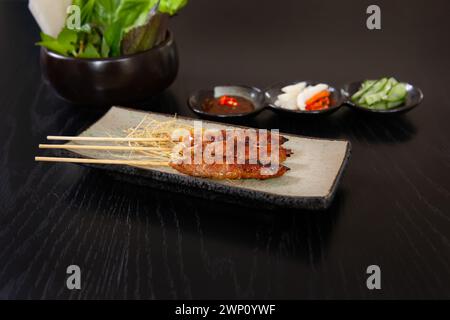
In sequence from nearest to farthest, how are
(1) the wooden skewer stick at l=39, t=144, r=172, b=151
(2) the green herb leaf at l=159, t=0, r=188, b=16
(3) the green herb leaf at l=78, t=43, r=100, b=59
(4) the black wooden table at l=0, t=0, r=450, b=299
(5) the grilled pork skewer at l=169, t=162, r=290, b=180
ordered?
1. (4) the black wooden table at l=0, t=0, r=450, b=299
2. (5) the grilled pork skewer at l=169, t=162, r=290, b=180
3. (1) the wooden skewer stick at l=39, t=144, r=172, b=151
4. (3) the green herb leaf at l=78, t=43, r=100, b=59
5. (2) the green herb leaf at l=159, t=0, r=188, b=16

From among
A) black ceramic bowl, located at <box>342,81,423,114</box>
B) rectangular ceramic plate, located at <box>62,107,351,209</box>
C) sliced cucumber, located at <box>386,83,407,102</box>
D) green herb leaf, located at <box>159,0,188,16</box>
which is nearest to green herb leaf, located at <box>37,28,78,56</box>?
green herb leaf, located at <box>159,0,188,16</box>

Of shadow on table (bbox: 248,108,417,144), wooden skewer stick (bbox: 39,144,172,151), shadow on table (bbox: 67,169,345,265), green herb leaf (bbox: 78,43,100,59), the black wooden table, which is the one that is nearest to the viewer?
the black wooden table

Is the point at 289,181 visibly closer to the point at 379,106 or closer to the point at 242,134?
the point at 242,134

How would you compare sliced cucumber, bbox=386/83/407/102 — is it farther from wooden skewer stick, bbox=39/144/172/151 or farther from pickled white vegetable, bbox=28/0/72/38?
pickled white vegetable, bbox=28/0/72/38

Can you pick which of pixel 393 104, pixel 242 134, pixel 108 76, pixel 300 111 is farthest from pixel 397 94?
pixel 108 76
